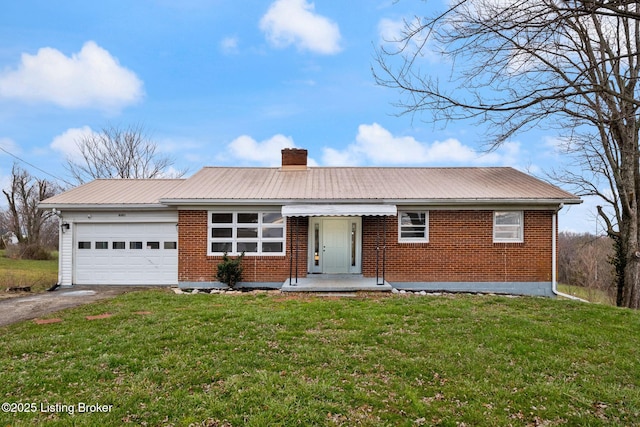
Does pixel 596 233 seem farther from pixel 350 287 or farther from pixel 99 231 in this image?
→ pixel 99 231

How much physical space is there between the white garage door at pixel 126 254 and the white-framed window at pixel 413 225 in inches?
Result: 326

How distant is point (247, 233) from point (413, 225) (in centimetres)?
582

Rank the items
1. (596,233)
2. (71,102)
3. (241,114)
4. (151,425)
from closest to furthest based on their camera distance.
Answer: (151,425) → (596,233) → (241,114) → (71,102)

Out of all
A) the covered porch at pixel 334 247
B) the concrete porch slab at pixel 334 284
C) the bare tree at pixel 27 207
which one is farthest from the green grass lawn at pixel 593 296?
the bare tree at pixel 27 207

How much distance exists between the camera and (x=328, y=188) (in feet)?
42.1

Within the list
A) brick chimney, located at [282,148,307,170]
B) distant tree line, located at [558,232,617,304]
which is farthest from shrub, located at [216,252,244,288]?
distant tree line, located at [558,232,617,304]

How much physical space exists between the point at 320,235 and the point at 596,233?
12859mm

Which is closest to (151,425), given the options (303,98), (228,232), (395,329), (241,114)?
(395,329)

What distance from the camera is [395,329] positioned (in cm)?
662

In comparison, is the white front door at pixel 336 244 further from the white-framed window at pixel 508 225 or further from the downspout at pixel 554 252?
the downspout at pixel 554 252

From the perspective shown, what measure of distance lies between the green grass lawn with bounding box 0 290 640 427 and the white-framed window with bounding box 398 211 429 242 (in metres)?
4.26

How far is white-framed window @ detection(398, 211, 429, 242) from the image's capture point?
1189cm

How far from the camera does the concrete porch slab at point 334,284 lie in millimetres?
10445

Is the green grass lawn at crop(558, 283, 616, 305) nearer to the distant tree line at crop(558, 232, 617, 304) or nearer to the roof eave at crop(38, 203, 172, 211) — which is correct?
the distant tree line at crop(558, 232, 617, 304)
